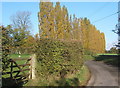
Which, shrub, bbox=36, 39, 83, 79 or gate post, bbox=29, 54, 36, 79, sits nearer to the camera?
gate post, bbox=29, 54, 36, 79

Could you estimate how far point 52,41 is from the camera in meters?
8.85

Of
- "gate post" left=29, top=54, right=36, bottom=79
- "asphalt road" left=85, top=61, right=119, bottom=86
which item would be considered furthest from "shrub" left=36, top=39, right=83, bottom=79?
"asphalt road" left=85, top=61, right=119, bottom=86

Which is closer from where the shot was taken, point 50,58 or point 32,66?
point 32,66

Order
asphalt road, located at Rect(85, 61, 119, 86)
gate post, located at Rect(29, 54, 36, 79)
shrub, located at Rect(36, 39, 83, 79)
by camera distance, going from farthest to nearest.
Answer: asphalt road, located at Rect(85, 61, 119, 86) < shrub, located at Rect(36, 39, 83, 79) < gate post, located at Rect(29, 54, 36, 79)

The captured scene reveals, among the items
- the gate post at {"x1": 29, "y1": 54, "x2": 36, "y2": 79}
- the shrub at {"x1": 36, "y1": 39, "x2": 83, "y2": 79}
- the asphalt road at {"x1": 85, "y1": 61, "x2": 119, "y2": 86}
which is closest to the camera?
the gate post at {"x1": 29, "y1": 54, "x2": 36, "y2": 79}

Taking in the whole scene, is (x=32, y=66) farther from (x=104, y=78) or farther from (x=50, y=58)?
(x=104, y=78)

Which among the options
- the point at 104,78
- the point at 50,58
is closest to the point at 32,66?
the point at 50,58

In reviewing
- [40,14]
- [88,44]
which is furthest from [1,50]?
[88,44]

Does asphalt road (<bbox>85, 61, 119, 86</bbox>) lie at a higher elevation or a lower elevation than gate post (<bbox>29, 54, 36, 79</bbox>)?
lower

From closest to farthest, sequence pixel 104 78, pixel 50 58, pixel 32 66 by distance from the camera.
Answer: pixel 32 66
pixel 50 58
pixel 104 78

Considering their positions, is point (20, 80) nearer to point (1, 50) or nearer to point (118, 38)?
point (1, 50)

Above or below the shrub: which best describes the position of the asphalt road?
below

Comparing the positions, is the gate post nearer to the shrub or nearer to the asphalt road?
the shrub

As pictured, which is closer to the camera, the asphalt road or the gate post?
the gate post
